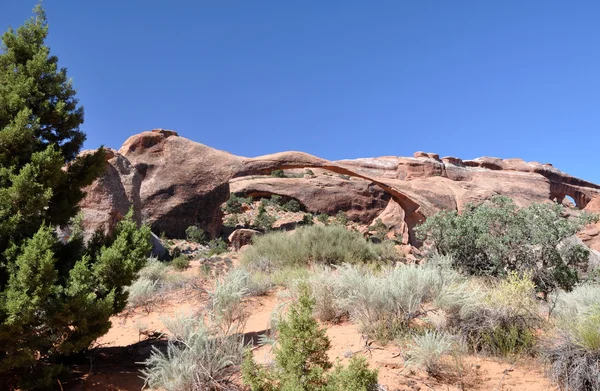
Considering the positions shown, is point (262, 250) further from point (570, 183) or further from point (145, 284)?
point (570, 183)

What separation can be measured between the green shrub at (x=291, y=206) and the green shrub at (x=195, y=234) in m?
11.4

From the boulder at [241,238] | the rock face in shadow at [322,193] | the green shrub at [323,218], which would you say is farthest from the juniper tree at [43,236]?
the rock face in shadow at [322,193]

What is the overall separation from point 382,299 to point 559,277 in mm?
4556

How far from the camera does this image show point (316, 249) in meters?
9.48

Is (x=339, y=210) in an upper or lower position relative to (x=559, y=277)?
upper

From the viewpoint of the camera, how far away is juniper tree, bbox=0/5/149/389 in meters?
3.10

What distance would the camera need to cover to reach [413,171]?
24.2 metres

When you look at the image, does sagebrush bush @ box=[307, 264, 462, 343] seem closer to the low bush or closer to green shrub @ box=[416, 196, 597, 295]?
the low bush

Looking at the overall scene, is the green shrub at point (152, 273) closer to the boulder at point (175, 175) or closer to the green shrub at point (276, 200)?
the boulder at point (175, 175)

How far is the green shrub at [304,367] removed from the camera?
A: 2.52m

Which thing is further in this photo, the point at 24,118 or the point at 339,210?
the point at 339,210

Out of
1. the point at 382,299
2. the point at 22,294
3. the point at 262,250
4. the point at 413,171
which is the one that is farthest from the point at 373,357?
the point at 413,171

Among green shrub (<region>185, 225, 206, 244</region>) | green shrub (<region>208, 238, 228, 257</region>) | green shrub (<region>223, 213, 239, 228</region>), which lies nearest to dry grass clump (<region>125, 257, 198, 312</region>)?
green shrub (<region>208, 238, 228, 257</region>)

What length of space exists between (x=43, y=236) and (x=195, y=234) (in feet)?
51.8
